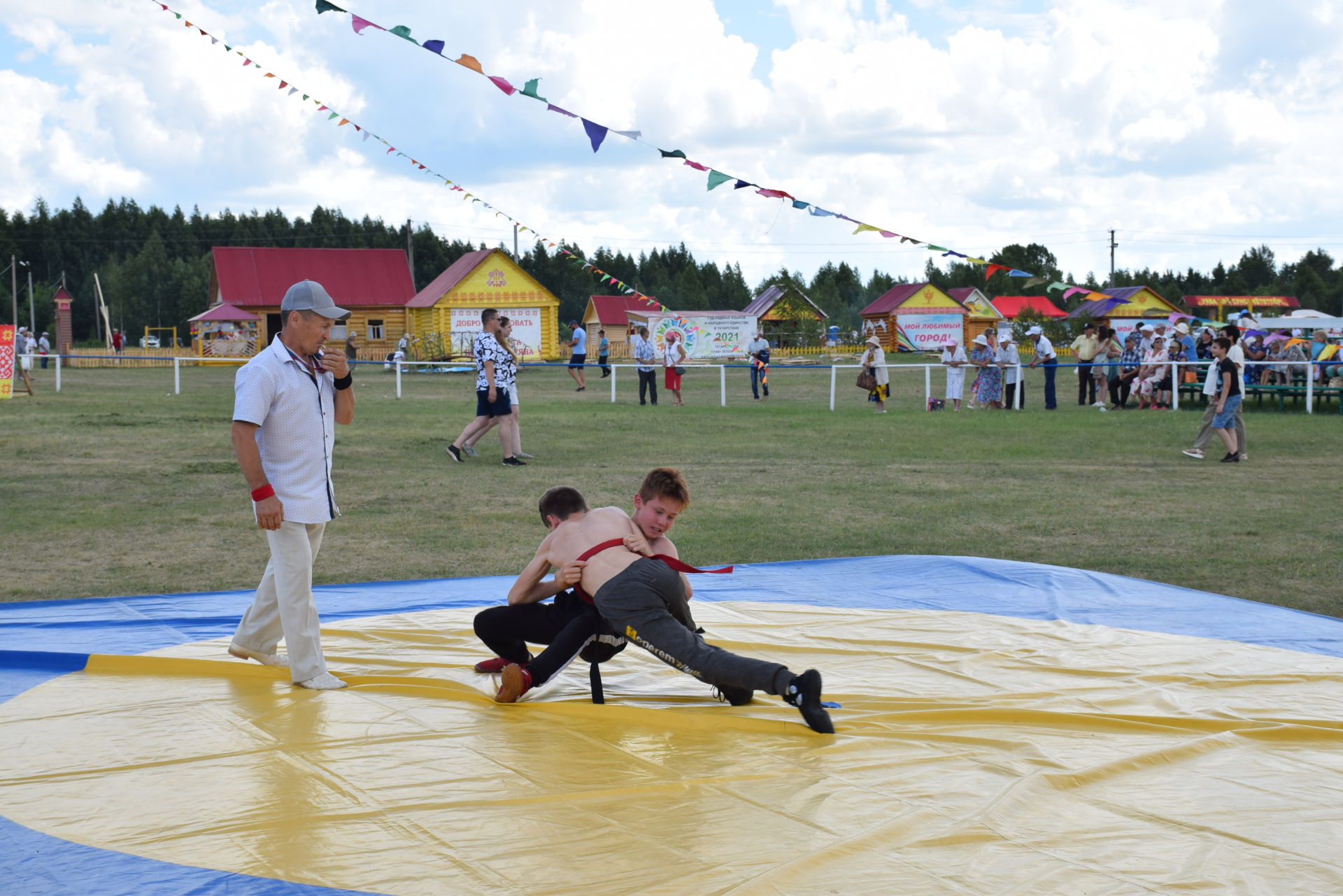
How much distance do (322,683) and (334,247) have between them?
94225 mm

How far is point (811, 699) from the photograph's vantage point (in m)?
3.96

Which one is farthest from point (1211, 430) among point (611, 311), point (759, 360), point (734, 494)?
point (611, 311)

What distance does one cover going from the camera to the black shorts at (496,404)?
1262 cm

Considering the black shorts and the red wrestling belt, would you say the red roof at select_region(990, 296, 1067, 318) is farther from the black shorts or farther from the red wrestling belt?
the red wrestling belt

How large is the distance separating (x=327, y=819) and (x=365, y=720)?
35.6 inches

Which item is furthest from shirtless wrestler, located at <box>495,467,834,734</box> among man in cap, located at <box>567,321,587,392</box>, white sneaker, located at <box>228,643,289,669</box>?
man in cap, located at <box>567,321,587,392</box>

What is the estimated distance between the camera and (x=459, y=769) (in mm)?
3623

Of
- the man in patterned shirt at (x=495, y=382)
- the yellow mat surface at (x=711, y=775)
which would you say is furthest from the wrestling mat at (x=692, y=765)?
the man in patterned shirt at (x=495, y=382)

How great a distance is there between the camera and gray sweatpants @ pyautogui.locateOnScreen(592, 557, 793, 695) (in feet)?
13.6

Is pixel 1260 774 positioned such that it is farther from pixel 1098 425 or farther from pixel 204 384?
pixel 204 384

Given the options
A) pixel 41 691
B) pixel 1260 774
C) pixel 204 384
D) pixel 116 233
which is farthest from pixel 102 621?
pixel 116 233

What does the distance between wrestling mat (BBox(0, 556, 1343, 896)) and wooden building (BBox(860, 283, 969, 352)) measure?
Answer: 51.5 meters

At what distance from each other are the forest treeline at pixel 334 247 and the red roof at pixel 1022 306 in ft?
6.88

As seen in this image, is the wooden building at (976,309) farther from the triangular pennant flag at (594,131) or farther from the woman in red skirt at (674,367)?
the triangular pennant flag at (594,131)
